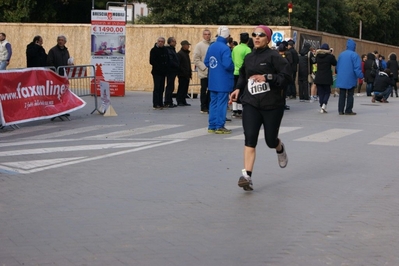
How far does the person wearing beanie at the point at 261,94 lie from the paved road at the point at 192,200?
0.51m

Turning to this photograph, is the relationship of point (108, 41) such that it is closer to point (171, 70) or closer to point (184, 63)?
point (184, 63)

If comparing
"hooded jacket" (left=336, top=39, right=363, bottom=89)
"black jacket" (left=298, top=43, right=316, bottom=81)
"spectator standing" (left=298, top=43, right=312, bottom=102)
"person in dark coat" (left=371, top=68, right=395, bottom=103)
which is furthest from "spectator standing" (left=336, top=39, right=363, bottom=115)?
A: "person in dark coat" (left=371, top=68, right=395, bottom=103)

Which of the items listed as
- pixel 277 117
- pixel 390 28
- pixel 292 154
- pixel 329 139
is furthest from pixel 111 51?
pixel 390 28

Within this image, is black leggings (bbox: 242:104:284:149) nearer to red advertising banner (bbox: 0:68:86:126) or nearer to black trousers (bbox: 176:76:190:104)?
red advertising banner (bbox: 0:68:86:126)

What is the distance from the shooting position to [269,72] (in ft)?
29.4

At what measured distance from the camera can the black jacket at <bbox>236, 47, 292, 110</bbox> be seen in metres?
8.78

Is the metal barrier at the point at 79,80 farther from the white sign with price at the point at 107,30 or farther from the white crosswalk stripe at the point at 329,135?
the white crosswalk stripe at the point at 329,135

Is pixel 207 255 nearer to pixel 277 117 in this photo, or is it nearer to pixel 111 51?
pixel 277 117

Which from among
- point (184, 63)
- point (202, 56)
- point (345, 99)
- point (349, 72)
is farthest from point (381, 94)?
point (202, 56)

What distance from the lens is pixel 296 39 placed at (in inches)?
1139

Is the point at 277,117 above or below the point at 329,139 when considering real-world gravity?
above

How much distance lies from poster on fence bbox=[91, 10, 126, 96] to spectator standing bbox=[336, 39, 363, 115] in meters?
7.22

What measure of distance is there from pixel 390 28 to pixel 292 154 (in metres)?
59.9

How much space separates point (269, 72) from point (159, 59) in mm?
11097
